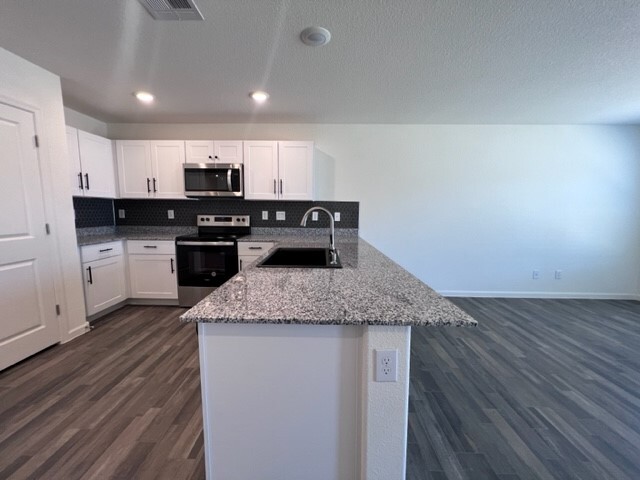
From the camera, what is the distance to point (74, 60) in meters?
2.02

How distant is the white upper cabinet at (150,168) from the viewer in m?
3.29

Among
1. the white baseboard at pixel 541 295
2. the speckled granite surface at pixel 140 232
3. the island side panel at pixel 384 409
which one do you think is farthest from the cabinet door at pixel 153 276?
the white baseboard at pixel 541 295

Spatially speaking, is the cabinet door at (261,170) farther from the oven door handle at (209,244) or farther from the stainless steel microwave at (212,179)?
the oven door handle at (209,244)

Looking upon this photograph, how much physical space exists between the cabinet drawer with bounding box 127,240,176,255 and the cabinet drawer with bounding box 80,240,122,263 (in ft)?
0.40

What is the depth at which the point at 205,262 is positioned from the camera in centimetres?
318

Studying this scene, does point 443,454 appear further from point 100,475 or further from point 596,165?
point 596,165

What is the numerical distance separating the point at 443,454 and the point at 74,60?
144 inches

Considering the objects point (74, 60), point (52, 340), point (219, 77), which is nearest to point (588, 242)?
point (219, 77)

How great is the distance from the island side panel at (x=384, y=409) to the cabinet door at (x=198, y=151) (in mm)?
3172

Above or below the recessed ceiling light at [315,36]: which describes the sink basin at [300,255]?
below

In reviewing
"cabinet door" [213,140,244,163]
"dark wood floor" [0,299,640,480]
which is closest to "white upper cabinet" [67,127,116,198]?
"cabinet door" [213,140,244,163]

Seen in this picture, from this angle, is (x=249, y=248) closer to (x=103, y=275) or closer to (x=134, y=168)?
(x=103, y=275)

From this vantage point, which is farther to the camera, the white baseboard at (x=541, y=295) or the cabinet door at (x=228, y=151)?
the white baseboard at (x=541, y=295)

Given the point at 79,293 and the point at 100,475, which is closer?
the point at 100,475
